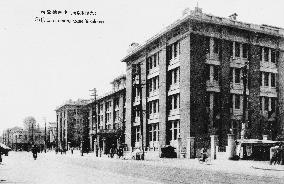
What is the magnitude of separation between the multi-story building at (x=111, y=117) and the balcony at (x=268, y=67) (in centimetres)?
2440

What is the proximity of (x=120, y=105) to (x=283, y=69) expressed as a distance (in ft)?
105

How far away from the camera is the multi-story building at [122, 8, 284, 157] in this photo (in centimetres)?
4191

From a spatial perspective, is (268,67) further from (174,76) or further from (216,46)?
(174,76)

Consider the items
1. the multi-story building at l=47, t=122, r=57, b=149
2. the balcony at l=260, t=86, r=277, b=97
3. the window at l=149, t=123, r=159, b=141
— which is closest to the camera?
the balcony at l=260, t=86, r=277, b=97

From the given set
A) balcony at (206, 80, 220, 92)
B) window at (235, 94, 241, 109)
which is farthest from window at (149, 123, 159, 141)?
window at (235, 94, 241, 109)

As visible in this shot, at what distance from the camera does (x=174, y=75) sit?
45.9m

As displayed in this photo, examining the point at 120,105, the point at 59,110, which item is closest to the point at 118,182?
the point at 120,105

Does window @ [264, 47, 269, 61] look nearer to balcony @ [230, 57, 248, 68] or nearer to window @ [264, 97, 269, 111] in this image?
balcony @ [230, 57, 248, 68]

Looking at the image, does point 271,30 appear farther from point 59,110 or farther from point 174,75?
point 59,110

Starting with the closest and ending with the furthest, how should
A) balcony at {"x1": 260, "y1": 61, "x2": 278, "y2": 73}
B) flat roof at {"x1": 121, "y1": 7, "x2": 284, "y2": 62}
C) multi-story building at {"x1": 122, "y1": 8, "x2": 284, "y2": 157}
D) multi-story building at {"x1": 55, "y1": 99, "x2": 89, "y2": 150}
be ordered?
1. flat roof at {"x1": 121, "y1": 7, "x2": 284, "y2": 62}
2. multi-story building at {"x1": 122, "y1": 8, "x2": 284, "y2": 157}
3. balcony at {"x1": 260, "y1": 61, "x2": 278, "y2": 73}
4. multi-story building at {"x1": 55, "y1": 99, "x2": 89, "y2": 150}

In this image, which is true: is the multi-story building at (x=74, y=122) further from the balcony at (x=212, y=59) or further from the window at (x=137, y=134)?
the balcony at (x=212, y=59)

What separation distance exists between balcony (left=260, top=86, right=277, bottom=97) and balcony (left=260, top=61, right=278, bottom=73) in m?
1.95

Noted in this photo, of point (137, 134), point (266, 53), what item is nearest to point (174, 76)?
point (266, 53)

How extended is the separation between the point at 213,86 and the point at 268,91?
7776mm
